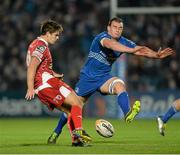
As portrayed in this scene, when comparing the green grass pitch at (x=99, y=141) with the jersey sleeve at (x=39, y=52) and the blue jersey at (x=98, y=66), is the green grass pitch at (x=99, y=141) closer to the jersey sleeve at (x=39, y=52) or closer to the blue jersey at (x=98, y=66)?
the blue jersey at (x=98, y=66)

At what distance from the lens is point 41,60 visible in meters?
11.4

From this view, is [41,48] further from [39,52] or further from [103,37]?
[103,37]

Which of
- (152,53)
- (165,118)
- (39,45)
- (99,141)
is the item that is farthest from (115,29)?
(99,141)

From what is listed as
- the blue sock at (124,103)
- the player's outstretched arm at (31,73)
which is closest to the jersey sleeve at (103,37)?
the blue sock at (124,103)

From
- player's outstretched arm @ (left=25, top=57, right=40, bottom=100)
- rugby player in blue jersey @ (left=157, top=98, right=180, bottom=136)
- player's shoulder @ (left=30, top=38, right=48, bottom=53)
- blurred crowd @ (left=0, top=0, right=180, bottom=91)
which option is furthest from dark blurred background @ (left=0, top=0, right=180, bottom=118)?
player's outstretched arm @ (left=25, top=57, right=40, bottom=100)

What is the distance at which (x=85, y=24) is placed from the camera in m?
24.0

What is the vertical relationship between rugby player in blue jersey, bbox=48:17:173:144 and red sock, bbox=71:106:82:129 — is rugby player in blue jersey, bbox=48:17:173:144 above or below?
above

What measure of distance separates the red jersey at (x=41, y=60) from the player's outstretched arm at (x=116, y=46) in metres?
1.01

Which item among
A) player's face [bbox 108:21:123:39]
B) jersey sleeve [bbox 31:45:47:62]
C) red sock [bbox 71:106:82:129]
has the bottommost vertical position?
red sock [bbox 71:106:82:129]

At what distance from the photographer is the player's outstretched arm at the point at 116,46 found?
11.3 meters

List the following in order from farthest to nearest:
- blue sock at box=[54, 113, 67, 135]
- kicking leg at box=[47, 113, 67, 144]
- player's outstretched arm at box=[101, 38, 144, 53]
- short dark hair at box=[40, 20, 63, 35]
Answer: blue sock at box=[54, 113, 67, 135] < kicking leg at box=[47, 113, 67, 144] < short dark hair at box=[40, 20, 63, 35] < player's outstretched arm at box=[101, 38, 144, 53]

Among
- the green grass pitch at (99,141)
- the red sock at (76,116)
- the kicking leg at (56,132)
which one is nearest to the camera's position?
the green grass pitch at (99,141)

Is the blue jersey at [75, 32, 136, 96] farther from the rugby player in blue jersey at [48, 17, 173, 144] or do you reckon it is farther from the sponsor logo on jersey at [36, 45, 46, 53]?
the sponsor logo on jersey at [36, 45, 46, 53]

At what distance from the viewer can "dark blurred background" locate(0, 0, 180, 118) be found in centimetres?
2259
